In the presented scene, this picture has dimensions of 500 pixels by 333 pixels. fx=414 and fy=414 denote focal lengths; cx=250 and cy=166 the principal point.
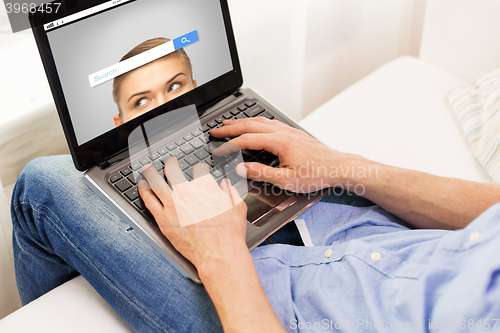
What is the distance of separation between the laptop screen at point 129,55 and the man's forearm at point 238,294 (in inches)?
11.7

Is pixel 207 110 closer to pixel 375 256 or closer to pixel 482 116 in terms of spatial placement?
pixel 375 256

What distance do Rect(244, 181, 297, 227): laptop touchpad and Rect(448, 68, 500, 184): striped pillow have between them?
1.51ft

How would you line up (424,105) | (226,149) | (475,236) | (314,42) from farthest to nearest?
(314,42) → (424,105) → (226,149) → (475,236)

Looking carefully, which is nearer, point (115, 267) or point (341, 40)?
point (115, 267)

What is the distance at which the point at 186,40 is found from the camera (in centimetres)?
72

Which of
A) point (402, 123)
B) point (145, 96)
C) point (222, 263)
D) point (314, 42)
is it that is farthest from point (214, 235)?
point (314, 42)

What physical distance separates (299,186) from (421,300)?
26 centimetres

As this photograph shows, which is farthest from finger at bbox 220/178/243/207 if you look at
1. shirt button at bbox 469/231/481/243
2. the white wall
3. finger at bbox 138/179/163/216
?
the white wall

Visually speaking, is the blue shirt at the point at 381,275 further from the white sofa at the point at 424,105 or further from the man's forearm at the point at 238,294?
the white sofa at the point at 424,105

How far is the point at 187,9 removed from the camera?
0.71 m

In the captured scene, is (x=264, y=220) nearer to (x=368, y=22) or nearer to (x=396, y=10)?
(x=368, y=22)

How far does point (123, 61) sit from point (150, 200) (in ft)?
0.75

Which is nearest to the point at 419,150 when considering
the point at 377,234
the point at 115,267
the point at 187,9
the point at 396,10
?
the point at 377,234

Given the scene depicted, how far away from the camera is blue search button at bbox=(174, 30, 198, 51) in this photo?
0.71m
